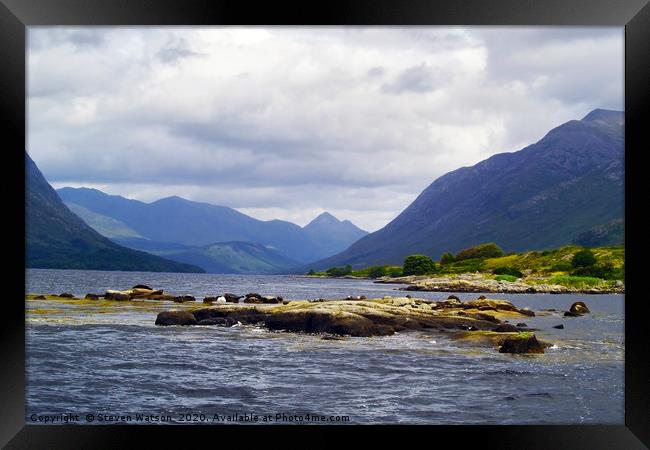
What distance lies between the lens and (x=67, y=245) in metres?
54.6

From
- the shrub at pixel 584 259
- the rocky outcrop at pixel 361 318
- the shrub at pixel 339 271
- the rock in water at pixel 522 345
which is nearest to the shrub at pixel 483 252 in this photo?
the shrub at pixel 584 259

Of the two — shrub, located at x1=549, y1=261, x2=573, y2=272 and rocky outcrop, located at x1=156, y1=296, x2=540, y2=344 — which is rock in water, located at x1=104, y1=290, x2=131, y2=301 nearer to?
rocky outcrop, located at x1=156, y1=296, x2=540, y2=344

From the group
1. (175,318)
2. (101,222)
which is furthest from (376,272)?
(101,222)

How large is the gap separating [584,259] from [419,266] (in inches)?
431

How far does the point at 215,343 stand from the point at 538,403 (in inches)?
362

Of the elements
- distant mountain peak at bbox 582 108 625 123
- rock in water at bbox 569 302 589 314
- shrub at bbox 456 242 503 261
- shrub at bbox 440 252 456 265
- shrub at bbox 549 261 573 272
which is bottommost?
rock in water at bbox 569 302 589 314

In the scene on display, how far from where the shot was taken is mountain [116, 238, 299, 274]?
186ft

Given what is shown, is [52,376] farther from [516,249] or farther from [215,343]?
[516,249]

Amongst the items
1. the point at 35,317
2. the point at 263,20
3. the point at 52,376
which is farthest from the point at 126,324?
the point at 263,20

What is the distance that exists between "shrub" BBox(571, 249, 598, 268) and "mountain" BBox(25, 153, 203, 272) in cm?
3351

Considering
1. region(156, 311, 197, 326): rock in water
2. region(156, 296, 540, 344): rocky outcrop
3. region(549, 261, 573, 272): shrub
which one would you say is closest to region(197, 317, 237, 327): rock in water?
region(156, 296, 540, 344): rocky outcrop

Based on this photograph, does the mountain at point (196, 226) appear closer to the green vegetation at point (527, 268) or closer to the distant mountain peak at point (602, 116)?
the green vegetation at point (527, 268)

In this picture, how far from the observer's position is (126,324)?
2075 cm

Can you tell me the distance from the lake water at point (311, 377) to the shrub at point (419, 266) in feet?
51.7
